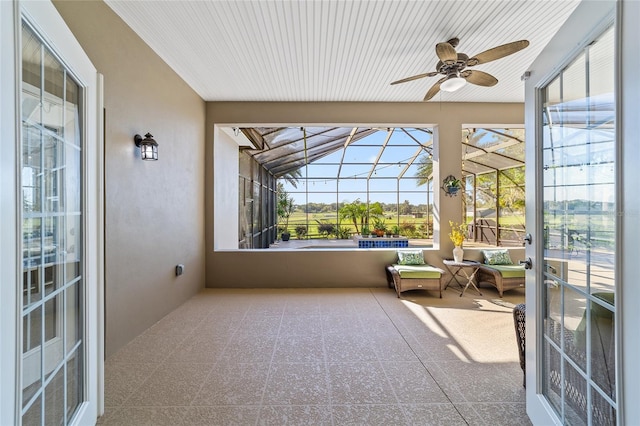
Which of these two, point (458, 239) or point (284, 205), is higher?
point (284, 205)

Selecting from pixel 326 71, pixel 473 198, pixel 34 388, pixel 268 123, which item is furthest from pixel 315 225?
pixel 34 388

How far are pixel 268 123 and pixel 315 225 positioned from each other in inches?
254

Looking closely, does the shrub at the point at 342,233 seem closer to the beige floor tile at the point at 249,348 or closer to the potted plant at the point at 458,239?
the potted plant at the point at 458,239

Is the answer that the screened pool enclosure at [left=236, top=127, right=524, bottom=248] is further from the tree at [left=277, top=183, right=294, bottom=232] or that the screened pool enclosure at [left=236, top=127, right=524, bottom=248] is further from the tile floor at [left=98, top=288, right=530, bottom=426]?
the tile floor at [left=98, top=288, right=530, bottom=426]

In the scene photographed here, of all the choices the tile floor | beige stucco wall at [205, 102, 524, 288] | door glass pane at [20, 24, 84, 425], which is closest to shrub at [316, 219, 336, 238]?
beige stucco wall at [205, 102, 524, 288]

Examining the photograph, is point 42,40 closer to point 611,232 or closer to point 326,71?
point 611,232

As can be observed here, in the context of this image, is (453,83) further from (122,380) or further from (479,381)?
(122,380)

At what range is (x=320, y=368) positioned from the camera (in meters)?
2.28

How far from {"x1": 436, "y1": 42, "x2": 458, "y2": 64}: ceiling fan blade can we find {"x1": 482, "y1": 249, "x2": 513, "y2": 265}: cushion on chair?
10.4 feet

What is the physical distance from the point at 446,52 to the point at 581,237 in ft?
6.58

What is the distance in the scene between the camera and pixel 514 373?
222cm

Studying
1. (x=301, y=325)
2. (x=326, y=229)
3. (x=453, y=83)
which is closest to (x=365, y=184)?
(x=326, y=229)

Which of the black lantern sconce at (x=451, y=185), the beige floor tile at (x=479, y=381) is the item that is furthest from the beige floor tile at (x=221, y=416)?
the black lantern sconce at (x=451, y=185)

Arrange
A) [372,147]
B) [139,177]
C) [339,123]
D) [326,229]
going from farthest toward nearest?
1. [326,229]
2. [372,147]
3. [339,123]
4. [139,177]
